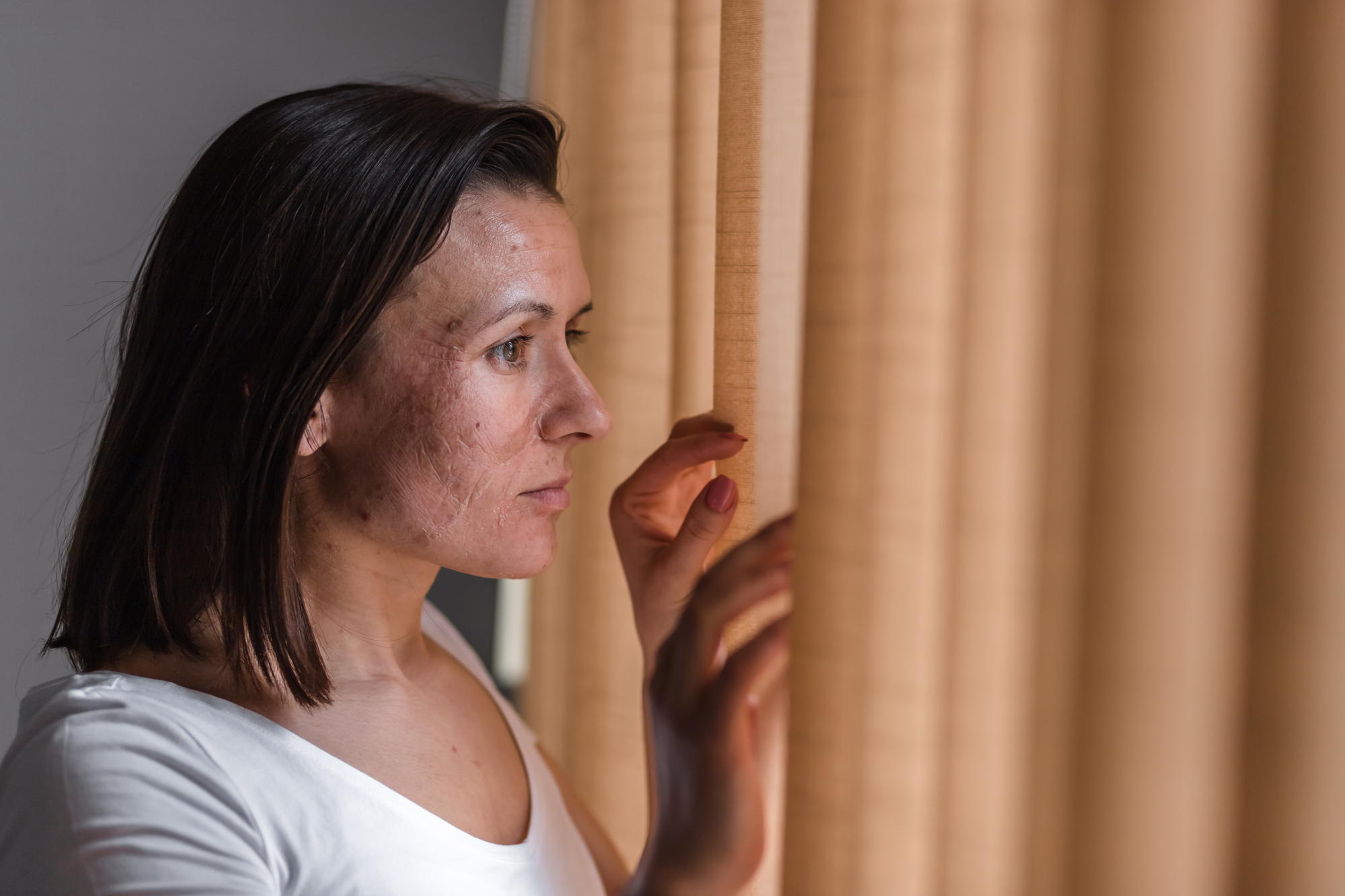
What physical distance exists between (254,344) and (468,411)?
191mm

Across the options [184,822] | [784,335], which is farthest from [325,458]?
[784,335]

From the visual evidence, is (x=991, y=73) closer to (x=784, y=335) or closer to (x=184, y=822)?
(x=784, y=335)

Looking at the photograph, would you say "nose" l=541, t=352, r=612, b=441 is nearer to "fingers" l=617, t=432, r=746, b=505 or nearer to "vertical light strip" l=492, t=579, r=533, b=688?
"fingers" l=617, t=432, r=746, b=505

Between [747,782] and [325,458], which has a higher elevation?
[325,458]

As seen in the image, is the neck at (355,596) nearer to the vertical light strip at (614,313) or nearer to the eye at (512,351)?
the eye at (512,351)

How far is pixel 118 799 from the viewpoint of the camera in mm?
633

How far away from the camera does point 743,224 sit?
0.76m

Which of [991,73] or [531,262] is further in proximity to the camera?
[531,262]

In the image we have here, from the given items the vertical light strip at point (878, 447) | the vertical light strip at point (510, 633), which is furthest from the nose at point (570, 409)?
the vertical light strip at point (510, 633)

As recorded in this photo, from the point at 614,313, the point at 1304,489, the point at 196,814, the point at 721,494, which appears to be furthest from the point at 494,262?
the point at 1304,489

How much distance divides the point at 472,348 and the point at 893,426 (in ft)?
1.21

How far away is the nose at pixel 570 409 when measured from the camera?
2.58ft

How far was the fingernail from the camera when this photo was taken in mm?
781

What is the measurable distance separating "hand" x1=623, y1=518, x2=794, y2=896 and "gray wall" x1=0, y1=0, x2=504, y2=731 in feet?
3.06
